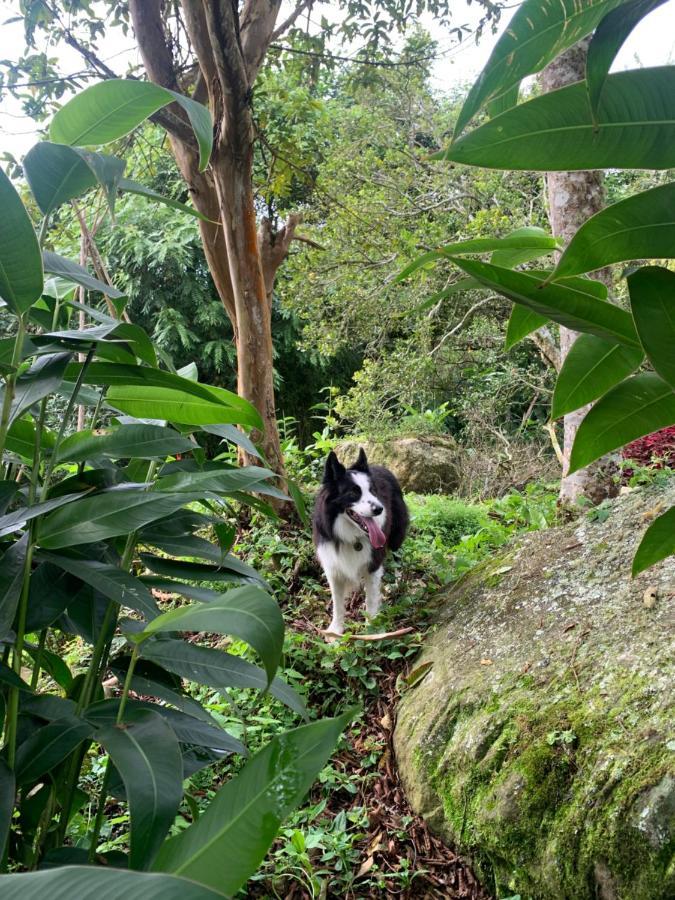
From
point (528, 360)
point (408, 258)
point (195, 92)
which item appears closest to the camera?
point (195, 92)

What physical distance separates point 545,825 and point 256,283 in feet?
13.6

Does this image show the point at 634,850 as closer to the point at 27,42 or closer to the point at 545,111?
the point at 545,111

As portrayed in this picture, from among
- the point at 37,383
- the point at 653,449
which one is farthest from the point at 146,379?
the point at 653,449

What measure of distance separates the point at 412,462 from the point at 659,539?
6349 mm

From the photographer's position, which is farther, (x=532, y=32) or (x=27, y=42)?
(x=27, y=42)

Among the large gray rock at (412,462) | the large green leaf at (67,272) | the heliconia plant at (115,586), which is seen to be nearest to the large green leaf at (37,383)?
the heliconia plant at (115,586)

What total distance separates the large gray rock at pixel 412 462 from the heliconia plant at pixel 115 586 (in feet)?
18.6

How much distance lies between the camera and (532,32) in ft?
1.40

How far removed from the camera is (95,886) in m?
0.36

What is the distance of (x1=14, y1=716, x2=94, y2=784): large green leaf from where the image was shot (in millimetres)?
864

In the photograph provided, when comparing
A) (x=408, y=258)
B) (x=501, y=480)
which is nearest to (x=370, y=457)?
(x=501, y=480)

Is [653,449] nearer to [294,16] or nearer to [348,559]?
[348,559]

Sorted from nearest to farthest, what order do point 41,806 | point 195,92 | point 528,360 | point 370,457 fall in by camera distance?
point 41,806 < point 195,92 < point 370,457 < point 528,360

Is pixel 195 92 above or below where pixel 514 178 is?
above
